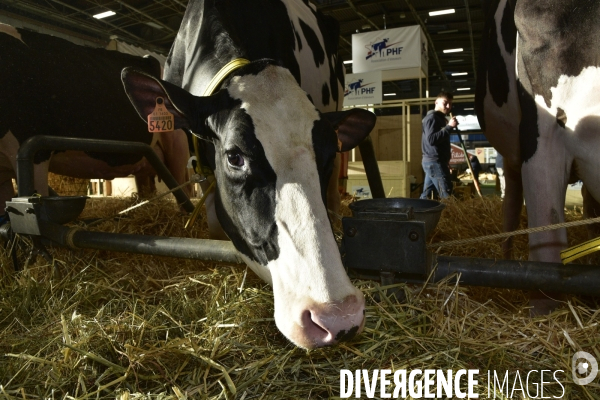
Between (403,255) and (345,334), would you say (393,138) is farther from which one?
(345,334)

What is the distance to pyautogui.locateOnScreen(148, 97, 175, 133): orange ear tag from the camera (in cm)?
194

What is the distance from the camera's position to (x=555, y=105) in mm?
1693

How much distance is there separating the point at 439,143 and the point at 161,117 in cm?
571

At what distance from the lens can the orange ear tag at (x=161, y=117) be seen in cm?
194

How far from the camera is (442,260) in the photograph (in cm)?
151

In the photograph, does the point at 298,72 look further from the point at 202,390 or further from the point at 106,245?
the point at 202,390

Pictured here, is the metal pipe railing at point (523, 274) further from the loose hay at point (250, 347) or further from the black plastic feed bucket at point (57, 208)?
the black plastic feed bucket at point (57, 208)

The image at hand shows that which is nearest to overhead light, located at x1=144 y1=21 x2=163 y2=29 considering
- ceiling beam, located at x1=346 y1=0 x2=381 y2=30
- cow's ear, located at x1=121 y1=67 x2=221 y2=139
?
ceiling beam, located at x1=346 y1=0 x2=381 y2=30

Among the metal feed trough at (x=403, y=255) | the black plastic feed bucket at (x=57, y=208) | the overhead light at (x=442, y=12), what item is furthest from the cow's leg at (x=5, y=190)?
the overhead light at (x=442, y=12)

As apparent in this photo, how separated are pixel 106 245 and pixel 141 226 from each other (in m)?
1.64

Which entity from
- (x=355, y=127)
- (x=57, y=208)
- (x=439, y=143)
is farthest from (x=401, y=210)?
(x=439, y=143)

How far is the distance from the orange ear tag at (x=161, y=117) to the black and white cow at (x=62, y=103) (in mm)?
1822

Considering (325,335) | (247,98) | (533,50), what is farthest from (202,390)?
(533,50)

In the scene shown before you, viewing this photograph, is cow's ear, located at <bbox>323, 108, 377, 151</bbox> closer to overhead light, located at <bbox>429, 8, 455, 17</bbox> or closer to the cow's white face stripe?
the cow's white face stripe
